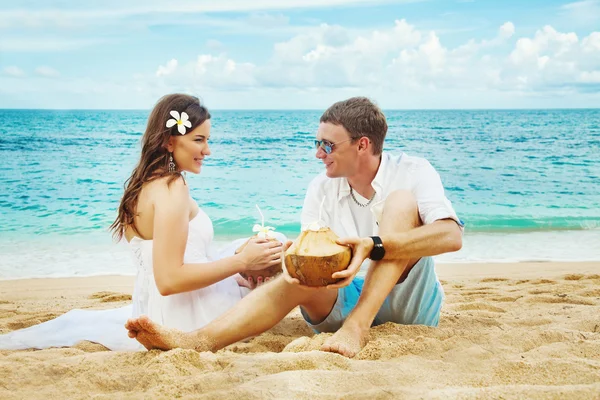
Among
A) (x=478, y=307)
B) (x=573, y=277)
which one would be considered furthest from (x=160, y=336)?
(x=573, y=277)

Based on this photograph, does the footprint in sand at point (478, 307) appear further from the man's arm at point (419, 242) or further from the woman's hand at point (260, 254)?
the woman's hand at point (260, 254)

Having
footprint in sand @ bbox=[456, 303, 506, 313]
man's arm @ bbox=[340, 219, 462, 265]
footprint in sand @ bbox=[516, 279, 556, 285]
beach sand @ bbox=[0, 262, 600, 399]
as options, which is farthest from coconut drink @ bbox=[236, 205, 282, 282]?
footprint in sand @ bbox=[516, 279, 556, 285]

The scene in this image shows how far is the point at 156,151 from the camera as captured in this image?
338 cm

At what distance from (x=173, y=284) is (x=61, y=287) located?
357cm

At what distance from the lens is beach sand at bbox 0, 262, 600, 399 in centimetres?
224

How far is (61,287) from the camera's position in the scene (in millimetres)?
6188

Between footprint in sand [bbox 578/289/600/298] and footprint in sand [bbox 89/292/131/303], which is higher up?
footprint in sand [bbox 578/289/600/298]

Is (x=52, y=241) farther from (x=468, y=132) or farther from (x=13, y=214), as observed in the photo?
(x=468, y=132)

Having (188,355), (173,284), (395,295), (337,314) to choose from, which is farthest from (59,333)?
(395,295)

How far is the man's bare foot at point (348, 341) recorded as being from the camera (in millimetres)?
2738

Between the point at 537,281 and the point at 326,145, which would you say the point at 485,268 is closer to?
the point at 537,281

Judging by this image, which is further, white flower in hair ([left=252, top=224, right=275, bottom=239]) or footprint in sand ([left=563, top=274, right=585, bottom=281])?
footprint in sand ([left=563, top=274, right=585, bottom=281])

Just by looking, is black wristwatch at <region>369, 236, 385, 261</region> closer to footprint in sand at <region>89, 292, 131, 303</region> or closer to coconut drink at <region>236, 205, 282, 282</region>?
coconut drink at <region>236, 205, 282, 282</region>

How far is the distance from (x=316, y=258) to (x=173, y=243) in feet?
2.63
